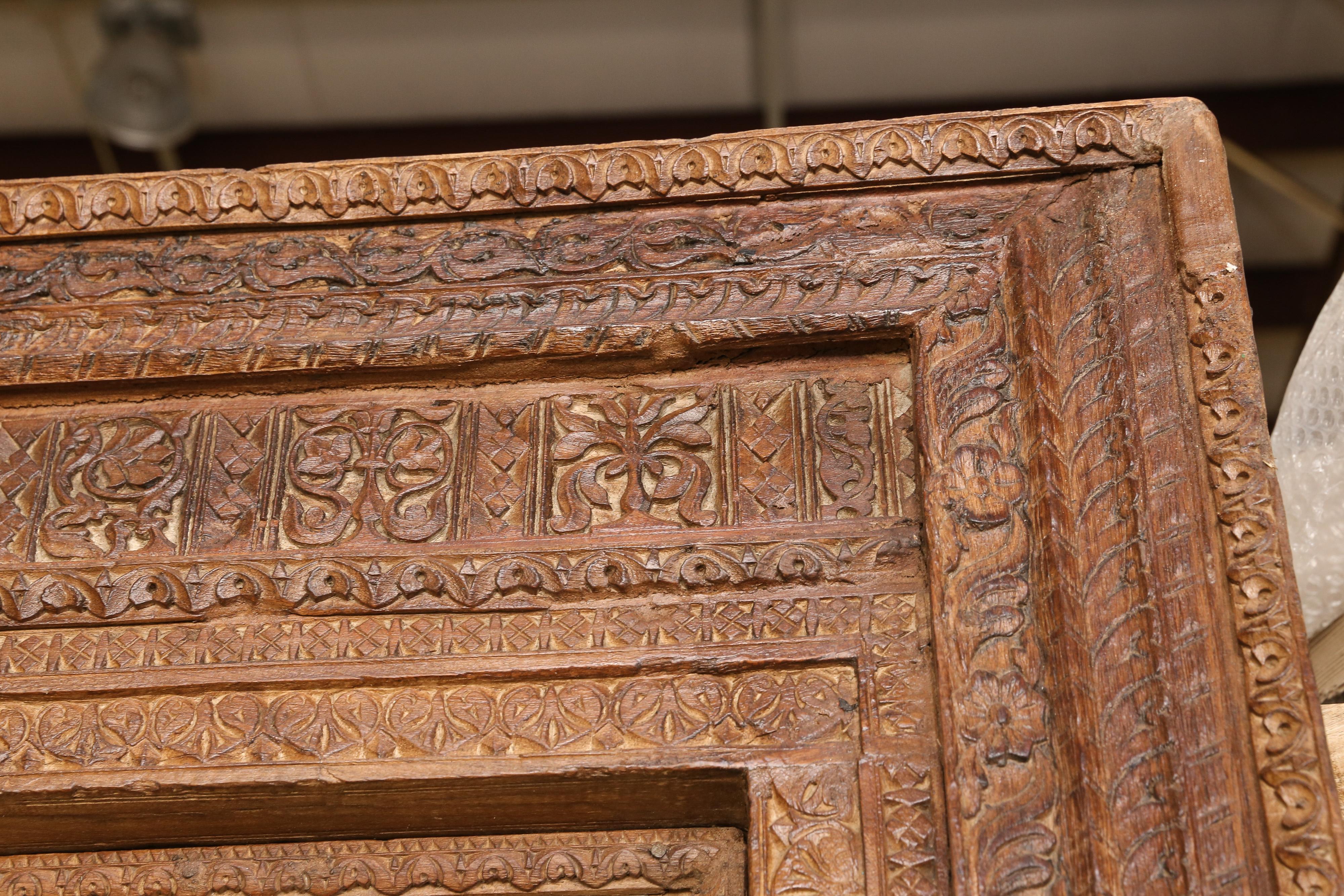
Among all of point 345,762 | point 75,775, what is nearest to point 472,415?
point 345,762

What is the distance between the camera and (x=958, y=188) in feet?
5.84

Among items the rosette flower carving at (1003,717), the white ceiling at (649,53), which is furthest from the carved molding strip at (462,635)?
the white ceiling at (649,53)

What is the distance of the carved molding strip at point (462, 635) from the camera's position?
1.57 m

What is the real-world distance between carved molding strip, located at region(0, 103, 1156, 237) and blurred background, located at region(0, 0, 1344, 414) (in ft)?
6.69

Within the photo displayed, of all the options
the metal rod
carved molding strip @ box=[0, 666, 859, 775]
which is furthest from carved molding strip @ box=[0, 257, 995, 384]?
the metal rod

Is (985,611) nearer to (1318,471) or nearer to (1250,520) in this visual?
(1250,520)

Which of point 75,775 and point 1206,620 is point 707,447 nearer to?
point 1206,620

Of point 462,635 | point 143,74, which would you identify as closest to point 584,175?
point 462,635

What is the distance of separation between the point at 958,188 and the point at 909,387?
29 centimetres

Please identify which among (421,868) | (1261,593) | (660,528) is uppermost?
(660,528)

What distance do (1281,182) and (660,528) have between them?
3458mm

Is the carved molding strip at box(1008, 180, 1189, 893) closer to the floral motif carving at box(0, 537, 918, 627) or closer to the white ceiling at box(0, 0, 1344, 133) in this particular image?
the floral motif carving at box(0, 537, 918, 627)

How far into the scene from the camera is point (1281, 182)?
14.0 ft

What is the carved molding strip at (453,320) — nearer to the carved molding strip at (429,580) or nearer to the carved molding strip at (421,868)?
the carved molding strip at (429,580)
